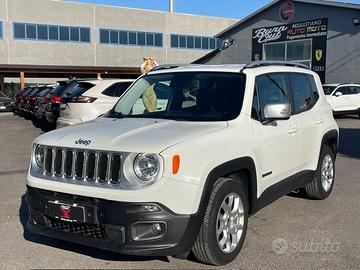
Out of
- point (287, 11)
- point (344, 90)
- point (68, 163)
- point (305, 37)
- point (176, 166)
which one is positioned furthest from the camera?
point (287, 11)

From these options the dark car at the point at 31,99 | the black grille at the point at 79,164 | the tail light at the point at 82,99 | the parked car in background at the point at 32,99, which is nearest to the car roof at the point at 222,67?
the black grille at the point at 79,164

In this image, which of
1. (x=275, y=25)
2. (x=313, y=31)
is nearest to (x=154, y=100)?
(x=313, y=31)

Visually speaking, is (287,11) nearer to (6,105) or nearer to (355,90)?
(355,90)

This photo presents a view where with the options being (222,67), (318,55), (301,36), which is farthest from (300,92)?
(301,36)

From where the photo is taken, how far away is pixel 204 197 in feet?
12.8

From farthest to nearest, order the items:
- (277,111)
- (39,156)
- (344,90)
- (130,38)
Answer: (130,38)
(344,90)
(277,111)
(39,156)

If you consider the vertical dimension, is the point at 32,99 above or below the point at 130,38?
below

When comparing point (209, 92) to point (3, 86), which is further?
point (3, 86)

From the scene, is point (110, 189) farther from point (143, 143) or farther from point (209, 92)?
point (209, 92)

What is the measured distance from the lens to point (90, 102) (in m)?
11.3

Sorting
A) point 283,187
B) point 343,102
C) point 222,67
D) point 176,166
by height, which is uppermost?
point 222,67

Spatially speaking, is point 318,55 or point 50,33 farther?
point 50,33

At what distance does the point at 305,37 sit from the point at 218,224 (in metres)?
26.1

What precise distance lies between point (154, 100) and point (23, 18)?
41942mm
